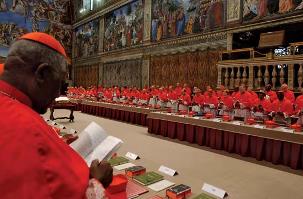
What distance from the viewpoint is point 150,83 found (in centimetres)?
1830

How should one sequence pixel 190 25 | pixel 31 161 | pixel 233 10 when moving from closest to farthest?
pixel 31 161 < pixel 233 10 < pixel 190 25

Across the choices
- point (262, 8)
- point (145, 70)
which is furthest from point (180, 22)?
point (262, 8)

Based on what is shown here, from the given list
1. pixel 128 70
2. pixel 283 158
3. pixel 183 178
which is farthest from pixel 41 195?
pixel 128 70

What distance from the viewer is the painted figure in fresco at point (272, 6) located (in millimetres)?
11234

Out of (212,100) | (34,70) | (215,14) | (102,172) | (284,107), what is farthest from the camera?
(215,14)

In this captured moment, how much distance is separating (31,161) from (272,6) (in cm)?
1242

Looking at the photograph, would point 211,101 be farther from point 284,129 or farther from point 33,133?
point 33,133

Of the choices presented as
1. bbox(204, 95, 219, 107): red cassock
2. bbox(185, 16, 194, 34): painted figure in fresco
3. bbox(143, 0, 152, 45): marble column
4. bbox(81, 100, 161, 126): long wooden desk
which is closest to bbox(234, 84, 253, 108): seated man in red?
bbox(204, 95, 219, 107): red cassock

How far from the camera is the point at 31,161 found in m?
0.82

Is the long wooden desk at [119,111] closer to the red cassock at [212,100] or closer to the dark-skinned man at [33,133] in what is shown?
the red cassock at [212,100]

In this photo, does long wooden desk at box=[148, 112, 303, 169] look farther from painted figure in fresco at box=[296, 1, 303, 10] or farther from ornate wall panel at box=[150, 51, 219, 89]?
painted figure in fresco at box=[296, 1, 303, 10]

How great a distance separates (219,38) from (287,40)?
3.14 metres

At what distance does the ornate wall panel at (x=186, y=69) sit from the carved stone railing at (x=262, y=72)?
5.32 ft

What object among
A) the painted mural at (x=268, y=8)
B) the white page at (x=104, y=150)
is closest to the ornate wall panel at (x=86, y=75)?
the painted mural at (x=268, y=8)
